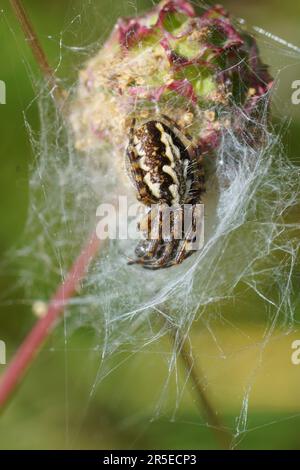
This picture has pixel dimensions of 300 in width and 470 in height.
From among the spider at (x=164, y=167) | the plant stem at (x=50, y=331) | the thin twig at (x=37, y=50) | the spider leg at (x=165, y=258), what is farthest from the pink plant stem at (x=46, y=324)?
the thin twig at (x=37, y=50)

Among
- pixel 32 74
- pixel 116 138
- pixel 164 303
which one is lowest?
pixel 164 303

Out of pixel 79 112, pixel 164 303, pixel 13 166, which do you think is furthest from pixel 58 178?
pixel 164 303

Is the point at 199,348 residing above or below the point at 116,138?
below

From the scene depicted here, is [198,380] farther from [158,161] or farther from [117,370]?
[158,161]

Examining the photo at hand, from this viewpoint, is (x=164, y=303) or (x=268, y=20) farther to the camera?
(x=268, y=20)

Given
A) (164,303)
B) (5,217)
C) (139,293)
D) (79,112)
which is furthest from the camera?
(5,217)

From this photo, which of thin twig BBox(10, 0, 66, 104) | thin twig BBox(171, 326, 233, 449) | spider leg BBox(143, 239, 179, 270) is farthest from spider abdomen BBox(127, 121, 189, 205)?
thin twig BBox(171, 326, 233, 449)

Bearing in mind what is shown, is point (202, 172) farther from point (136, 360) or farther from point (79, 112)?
point (136, 360)
